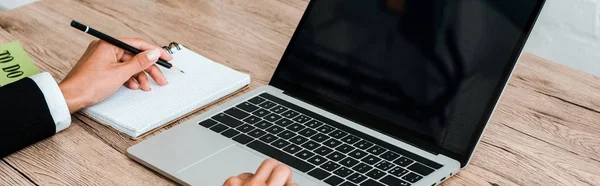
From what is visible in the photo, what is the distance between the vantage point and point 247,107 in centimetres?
117

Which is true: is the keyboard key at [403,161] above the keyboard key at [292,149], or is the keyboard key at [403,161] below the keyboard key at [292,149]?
below

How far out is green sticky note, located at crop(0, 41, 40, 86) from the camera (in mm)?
1255

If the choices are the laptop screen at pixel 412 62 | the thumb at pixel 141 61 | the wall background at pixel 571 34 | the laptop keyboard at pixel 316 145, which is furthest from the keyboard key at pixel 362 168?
the wall background at pixel 571 34

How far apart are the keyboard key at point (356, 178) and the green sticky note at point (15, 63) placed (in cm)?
59

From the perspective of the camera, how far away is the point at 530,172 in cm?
103

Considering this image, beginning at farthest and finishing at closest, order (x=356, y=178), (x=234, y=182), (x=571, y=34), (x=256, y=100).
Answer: (x=571, y=34) → (x=256, y=100) → (x=356, y=178) → (x=234, y=182)

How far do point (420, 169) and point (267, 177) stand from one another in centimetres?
22

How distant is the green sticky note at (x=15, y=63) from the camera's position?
4.12 feet

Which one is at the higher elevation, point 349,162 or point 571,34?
point 349,162

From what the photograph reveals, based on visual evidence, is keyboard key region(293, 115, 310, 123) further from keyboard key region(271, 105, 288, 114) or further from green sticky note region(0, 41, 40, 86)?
green sticky note region(0, 41, 40, 86)

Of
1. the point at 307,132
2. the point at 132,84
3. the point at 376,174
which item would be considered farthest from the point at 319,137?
the point at 132,84

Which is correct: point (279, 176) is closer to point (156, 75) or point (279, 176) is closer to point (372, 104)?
point (372, 104)

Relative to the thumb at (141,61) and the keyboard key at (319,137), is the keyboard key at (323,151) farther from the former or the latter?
the thumb at (141,61)

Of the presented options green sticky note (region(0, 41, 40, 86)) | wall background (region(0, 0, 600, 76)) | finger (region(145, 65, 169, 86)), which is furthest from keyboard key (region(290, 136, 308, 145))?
wall background (region(0, 0, 600, 76))
